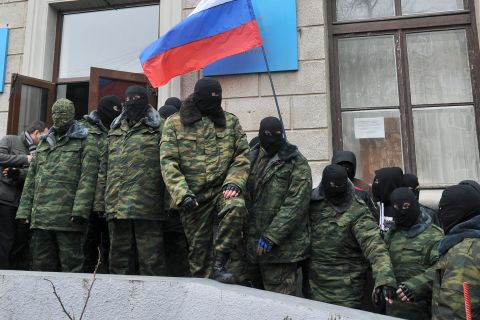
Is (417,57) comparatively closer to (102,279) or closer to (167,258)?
(167,258)

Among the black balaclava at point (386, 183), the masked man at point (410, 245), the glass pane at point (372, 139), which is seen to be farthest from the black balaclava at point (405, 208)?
the glass pane at point (372, 139)

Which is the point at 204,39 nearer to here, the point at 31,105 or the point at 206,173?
the point at 31,105

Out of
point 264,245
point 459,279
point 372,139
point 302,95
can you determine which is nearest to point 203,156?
point 264,245

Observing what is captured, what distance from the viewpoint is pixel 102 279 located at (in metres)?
2.78

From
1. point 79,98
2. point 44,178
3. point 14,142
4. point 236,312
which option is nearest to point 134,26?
point 79,98

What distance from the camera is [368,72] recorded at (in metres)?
6.20

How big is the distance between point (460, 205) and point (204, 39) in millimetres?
3764

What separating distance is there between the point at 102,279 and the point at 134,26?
203 inches

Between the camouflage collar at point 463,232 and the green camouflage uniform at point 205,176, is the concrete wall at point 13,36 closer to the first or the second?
the green camouflage uniform at point 205,176

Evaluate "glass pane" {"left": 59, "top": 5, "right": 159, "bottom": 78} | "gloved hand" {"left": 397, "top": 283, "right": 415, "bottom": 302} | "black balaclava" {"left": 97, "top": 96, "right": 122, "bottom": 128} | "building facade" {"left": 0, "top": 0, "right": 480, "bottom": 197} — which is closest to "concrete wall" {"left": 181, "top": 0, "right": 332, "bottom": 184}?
"building facade" {"left": 0, "top": 0, "right": 480, "bottom": 197}

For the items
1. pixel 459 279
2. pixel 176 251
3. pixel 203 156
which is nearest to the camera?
pixel 459 279

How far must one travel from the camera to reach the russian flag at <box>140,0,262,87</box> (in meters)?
5.50

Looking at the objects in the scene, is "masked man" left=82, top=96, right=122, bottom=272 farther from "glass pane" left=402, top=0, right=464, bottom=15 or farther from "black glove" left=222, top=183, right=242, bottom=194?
"glass pane" left=402, top=0, right=464, bottom=15

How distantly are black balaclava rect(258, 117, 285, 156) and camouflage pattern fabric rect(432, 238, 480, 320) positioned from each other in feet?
4.75
